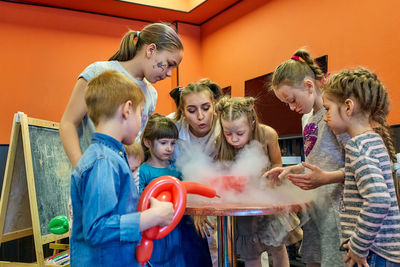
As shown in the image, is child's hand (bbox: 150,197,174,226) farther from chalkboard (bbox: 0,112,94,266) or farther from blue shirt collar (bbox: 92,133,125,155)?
chalkboard (bbox: 0,112,94,266)

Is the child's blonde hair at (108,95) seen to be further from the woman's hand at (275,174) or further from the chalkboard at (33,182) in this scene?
the chalkboard at (33,182)

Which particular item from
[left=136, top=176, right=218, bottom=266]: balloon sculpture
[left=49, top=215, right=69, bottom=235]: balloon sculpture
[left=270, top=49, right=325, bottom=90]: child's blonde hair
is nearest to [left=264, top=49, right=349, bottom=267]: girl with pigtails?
[left=270, top=49, right=325, bottom=90]: child's blonde hair

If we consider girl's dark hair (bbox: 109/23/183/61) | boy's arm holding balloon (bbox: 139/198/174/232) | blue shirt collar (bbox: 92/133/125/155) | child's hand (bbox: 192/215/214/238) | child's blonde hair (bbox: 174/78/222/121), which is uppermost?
girl's dark hair (bbox: 109/23/183/61)

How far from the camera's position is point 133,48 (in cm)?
195

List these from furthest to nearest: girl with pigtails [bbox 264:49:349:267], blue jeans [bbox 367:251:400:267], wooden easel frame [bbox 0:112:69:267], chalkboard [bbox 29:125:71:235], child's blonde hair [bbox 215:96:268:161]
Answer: chalkboard [bbox 29:125:71:235] < wooden easel frame [bbox 0:112:69:267] < child's blonde hair [bbox 215:96:268:161] < girl with pigtails [bbox 264:49:349:267] < blue jeans [bbox 367:251:400:267]

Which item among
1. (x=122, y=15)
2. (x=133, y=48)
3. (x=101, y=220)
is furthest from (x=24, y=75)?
(x=101, y=220)

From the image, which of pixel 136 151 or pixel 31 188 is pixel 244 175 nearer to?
pixel 136 151

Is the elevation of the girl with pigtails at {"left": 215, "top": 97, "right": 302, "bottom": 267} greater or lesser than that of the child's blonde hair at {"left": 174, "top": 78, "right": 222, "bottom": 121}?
lesser

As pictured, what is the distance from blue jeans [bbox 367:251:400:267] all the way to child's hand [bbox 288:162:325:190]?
0.35 metres

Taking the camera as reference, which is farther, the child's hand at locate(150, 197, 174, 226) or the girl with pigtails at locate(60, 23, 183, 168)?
the girl with pigtails at locate(60, 23, 183, 168)

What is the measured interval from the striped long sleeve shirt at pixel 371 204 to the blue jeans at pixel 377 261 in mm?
18

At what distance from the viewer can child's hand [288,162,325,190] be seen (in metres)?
1.55

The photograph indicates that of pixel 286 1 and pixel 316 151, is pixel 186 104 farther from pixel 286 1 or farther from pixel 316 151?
pixel 286 1

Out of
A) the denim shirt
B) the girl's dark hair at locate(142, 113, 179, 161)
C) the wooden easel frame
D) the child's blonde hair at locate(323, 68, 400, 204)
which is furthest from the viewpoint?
the wooden easel frame
